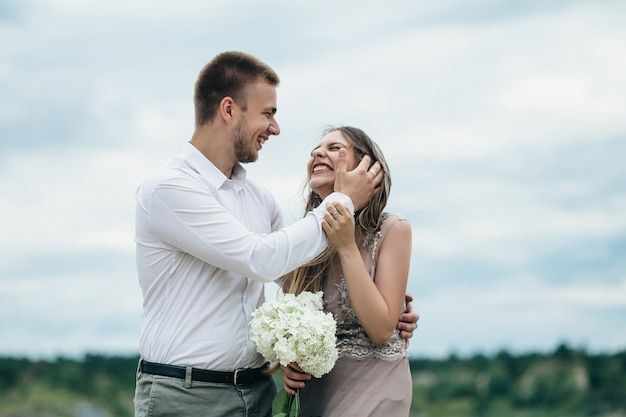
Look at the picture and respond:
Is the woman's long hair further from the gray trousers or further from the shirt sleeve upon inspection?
the gray trousers

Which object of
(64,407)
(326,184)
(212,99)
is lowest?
(64,407)

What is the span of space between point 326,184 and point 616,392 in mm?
10528

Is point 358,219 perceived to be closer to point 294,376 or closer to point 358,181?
point 358,181

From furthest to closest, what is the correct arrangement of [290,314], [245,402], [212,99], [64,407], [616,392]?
[64,407] < [616,392] < [212,99] < [245,402] < [290,314]

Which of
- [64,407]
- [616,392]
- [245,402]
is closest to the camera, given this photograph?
[245,402]

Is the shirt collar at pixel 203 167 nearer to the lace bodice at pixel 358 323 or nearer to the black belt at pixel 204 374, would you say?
the lace bodice at pixel 358 323

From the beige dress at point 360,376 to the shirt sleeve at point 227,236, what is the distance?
41 centimetres

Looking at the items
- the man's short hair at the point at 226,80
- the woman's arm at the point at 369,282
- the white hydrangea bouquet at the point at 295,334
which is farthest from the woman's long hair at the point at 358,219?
the man's short hair at the point at 226,80

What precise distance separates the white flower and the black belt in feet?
1.02

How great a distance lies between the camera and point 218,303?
4594mm

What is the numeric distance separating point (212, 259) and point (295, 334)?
2.03ft

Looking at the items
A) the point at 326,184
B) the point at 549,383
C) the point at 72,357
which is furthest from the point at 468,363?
the point at 326,184

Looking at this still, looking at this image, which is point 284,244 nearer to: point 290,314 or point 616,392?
point 290,314

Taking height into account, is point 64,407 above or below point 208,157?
below
